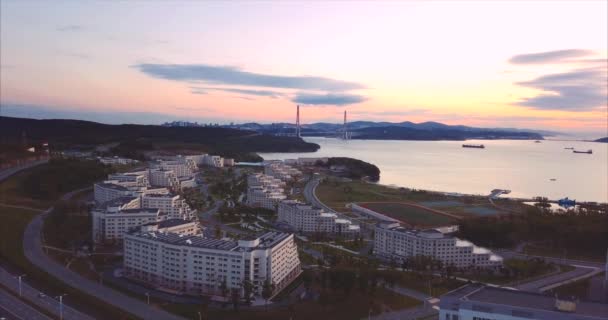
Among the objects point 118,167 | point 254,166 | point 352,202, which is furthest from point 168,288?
point 254,166

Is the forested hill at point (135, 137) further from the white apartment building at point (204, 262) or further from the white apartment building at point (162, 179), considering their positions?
the white apartment building at point (204, 262)

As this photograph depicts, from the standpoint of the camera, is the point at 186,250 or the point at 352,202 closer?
the point at 186,250

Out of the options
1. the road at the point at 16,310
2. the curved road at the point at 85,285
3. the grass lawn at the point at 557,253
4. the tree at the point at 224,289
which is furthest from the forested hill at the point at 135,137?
the tree at the point at 224,289

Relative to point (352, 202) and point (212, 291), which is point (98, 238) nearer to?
point (212, 291)

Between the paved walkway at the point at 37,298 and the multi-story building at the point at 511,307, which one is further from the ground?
the multi-story building at the point at 511,307

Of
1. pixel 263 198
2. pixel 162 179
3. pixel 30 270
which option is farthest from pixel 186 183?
pixel 30 270

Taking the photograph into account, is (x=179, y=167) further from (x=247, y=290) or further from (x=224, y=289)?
(x=247, y=290)
